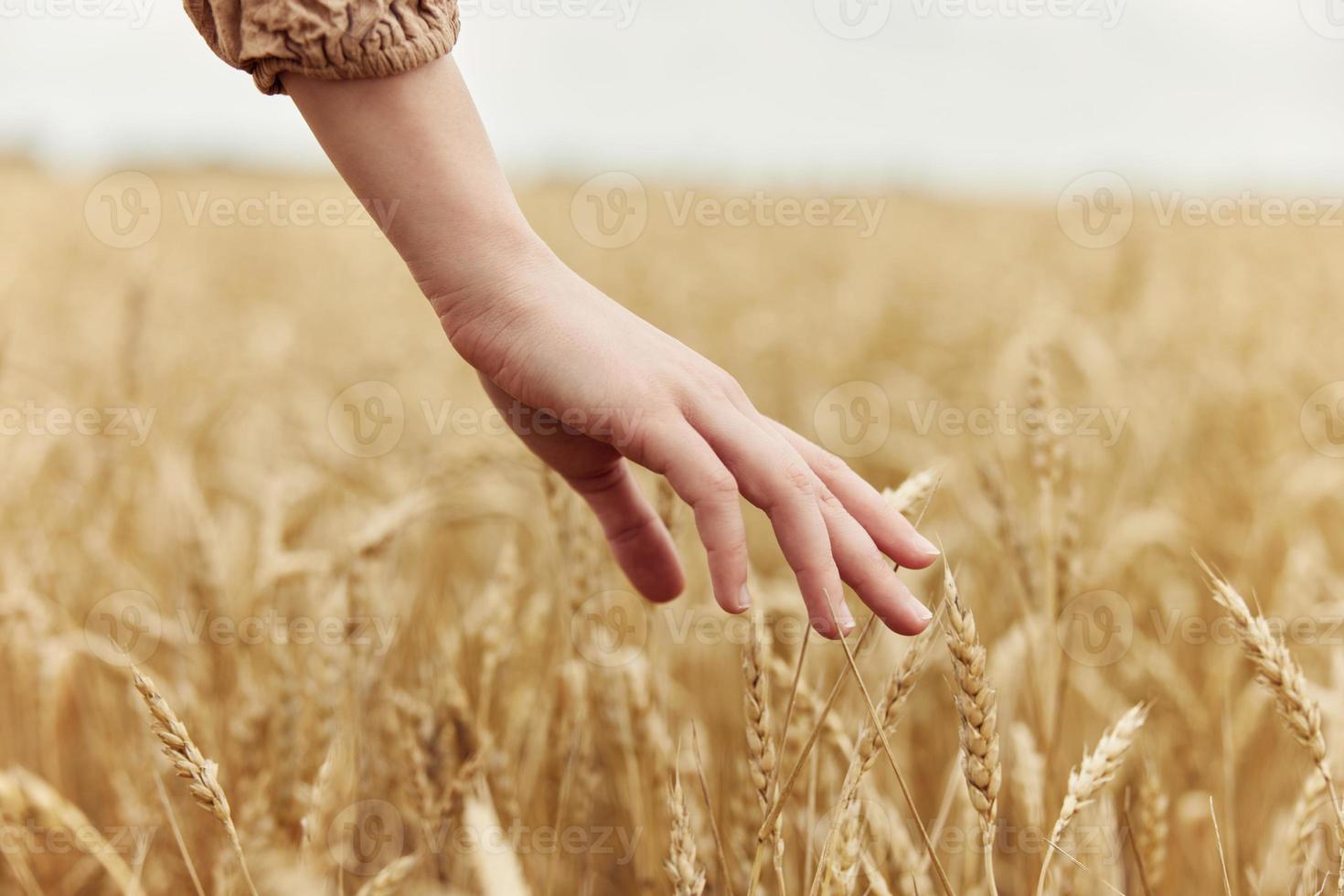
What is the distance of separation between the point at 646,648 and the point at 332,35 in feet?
2.51

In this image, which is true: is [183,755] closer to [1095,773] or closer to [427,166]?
[427,166]

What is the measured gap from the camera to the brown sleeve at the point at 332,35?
648 mm

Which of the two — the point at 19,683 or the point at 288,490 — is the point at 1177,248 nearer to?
the point at 288,490

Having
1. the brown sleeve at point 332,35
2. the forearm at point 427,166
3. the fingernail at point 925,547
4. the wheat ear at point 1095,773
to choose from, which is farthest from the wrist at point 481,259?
the wheat ear at point 1095,773

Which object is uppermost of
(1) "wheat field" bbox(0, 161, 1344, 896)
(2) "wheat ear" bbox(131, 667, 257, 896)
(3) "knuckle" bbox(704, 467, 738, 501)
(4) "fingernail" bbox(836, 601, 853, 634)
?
(3) "knuckle" bbox(704, 467, 738, 501)

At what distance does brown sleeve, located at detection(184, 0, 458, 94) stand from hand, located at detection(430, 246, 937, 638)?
0.17 m

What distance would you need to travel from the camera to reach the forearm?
2.27ft

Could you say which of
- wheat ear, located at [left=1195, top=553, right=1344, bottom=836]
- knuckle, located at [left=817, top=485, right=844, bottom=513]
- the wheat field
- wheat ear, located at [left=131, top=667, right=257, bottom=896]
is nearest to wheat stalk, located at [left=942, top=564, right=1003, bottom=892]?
the wheat field

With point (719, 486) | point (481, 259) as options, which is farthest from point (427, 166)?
point (719, 486)

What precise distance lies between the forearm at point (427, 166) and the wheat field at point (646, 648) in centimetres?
36

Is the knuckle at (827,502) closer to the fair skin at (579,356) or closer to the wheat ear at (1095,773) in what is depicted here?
the fair skin at (579,356)

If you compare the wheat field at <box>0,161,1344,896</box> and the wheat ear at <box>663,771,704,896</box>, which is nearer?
the wheat ear at <box>663,771,704,896</box>

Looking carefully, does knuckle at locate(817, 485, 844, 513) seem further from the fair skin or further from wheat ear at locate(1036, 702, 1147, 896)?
wheat ear at locate(1036, 702, 1147, 896)

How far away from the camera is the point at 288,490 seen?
1598 mm
